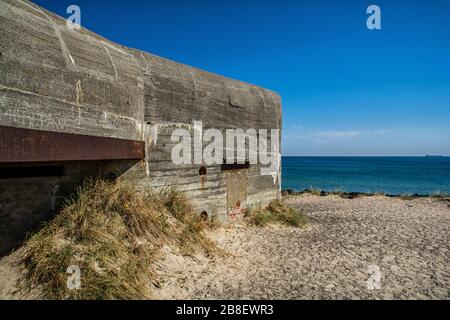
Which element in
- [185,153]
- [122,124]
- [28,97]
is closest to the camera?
[28,97]

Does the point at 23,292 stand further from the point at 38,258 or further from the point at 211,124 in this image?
the point at 211,124

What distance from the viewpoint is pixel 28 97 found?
3.22 metres

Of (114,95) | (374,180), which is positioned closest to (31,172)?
(114,95)

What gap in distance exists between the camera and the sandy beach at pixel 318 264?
12.3 feet

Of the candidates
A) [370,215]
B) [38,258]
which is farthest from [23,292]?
[370,215]

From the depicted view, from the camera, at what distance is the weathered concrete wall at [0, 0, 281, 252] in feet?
10.5

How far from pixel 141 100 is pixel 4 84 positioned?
6.64ft

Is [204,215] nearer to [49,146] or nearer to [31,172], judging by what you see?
[31,172]

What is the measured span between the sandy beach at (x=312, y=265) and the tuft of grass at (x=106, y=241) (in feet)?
0.76

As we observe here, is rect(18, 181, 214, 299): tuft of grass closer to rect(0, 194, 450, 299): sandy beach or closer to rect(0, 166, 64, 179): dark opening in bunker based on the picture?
rect(0, 194, 450, 299): sandy beach

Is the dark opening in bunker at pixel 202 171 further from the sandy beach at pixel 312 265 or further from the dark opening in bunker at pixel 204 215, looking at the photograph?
the sandy beach at pixel 312 265

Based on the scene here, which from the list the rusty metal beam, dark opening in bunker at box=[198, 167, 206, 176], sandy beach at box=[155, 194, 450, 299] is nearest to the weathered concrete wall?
dark opening in bunker at box=[198, 167, 206, 176]

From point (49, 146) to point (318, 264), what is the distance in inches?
158
